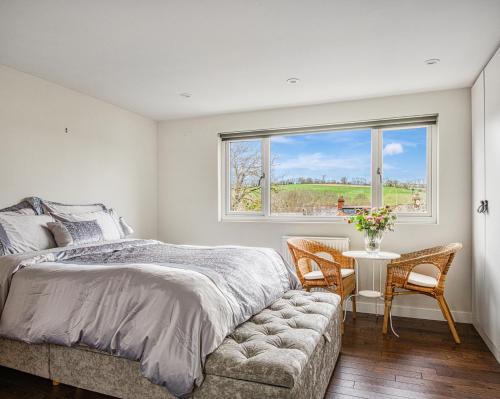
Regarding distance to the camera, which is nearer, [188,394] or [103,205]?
[188,394]

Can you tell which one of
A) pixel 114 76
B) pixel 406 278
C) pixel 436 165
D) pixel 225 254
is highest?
pixel 114 76

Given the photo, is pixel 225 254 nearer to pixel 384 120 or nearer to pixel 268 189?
pixel 268 189

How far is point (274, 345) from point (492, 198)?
2230 mm

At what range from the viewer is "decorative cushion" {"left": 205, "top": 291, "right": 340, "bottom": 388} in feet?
5.48

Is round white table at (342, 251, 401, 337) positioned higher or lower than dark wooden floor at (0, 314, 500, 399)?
higher

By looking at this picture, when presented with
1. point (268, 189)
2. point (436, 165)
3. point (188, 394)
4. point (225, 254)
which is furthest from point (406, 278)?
point (188, 394)

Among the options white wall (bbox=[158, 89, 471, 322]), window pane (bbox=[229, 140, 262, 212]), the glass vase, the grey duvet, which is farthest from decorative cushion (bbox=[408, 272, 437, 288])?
window pane (bbox=[229, 140, 262, 212])

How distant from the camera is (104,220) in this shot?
3.63 metres

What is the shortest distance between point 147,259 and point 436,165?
319 cm

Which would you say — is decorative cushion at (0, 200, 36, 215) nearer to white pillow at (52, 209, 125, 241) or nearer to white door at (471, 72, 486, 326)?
white pillow at (52, 209, 125, 241)

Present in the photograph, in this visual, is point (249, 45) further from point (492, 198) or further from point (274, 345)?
point (492, 198)

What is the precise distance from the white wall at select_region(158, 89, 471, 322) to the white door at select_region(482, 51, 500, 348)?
63 cm

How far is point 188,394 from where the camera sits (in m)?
1.79

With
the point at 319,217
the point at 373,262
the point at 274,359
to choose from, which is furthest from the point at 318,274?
the point at 274,359
